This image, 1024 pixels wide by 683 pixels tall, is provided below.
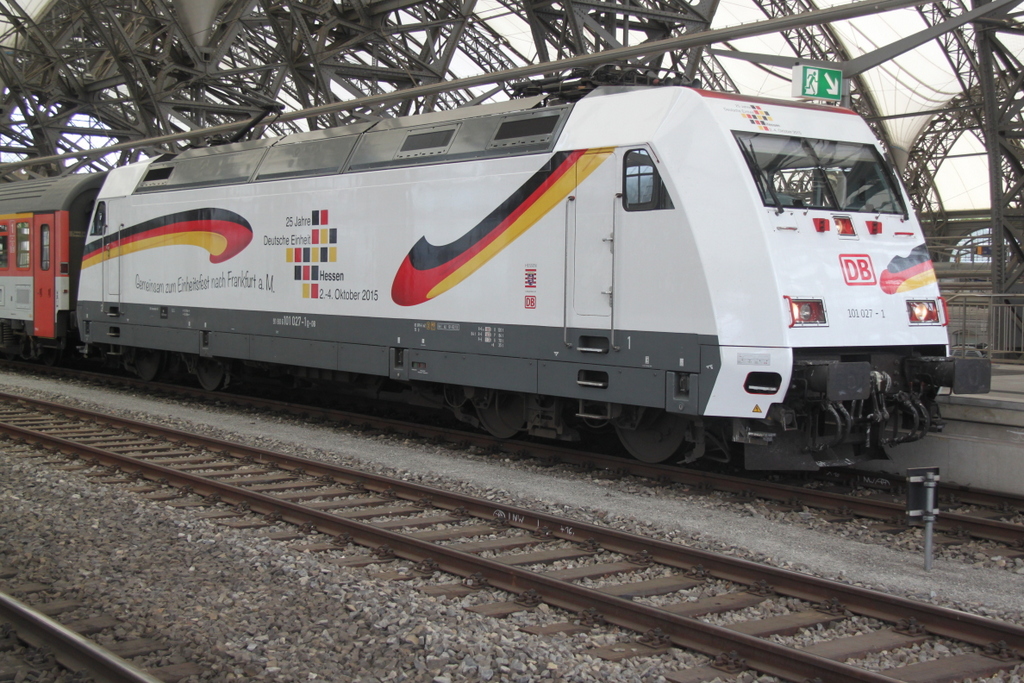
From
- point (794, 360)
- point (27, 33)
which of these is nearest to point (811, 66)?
point (794, 360)

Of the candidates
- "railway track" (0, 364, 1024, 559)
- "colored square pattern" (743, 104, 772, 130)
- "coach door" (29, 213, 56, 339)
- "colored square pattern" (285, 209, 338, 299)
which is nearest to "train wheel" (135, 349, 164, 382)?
"coach door" (29, 213, 56, 339)

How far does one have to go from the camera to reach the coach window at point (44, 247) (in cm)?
1747

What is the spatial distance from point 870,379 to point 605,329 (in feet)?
7.82

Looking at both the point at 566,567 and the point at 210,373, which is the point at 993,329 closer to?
the point at 566,567

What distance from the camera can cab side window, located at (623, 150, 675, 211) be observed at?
8.32 meters

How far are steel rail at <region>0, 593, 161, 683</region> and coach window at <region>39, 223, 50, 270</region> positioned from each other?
45.1ft

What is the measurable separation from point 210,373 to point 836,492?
10145 mm

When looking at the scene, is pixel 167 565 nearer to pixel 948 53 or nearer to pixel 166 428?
pixel 166 428

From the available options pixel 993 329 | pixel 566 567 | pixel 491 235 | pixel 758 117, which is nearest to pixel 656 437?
pixel 491 235

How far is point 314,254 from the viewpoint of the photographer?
39.7 ft

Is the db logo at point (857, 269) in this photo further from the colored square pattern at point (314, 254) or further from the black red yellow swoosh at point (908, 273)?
the colored square pattern at point (314, 254)

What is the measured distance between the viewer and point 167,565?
20.9 ft

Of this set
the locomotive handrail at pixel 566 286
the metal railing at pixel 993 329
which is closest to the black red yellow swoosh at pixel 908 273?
the locomotive handrail at pixel 566 286

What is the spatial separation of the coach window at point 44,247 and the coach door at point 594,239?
40.9ft
